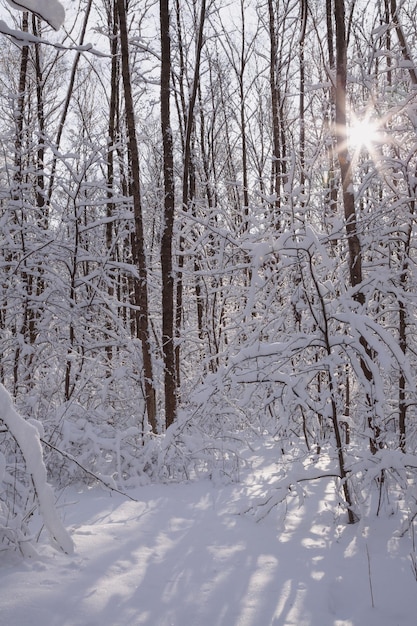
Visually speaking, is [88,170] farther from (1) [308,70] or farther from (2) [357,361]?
(2) [357,361]

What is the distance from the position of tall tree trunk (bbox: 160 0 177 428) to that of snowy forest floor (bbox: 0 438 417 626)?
2.60 m

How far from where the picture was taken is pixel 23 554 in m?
3.04

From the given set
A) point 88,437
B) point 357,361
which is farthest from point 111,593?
point 88,437

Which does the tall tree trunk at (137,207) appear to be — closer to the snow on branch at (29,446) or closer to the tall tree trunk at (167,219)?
the tall tree trunk at (167,219)

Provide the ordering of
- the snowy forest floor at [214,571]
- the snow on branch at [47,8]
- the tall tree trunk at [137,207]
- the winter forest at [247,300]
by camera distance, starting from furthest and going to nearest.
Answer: the tall tree trunk at [137,207] → the winter forest at [247,300] → the snowy forest floor at [214,571] → the snow on branch at [47,8]

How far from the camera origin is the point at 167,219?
7.18 metres

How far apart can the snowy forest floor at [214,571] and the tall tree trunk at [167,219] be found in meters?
2.60

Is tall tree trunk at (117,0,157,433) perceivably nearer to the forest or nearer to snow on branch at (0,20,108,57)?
the forest

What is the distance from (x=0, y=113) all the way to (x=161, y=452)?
6.95 metres

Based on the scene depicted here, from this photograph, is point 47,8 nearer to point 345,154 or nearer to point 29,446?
point 29,446

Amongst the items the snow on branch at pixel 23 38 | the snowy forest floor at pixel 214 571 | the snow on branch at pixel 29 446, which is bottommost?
the snowy forest floor at pixel 214 571

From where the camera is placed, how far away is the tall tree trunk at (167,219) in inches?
283

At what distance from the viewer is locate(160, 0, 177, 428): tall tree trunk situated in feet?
23.6

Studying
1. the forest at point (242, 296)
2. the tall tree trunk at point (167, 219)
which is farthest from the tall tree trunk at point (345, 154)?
the tall tree trunk at point (167, 219)
